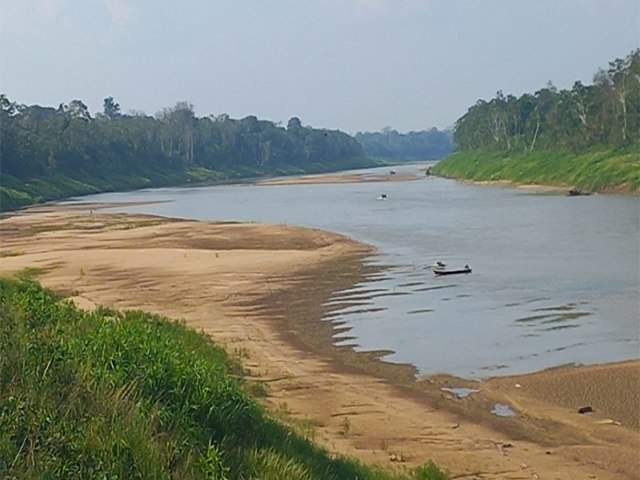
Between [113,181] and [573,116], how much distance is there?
46.5 m

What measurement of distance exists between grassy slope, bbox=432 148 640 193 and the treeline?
183 centimetres

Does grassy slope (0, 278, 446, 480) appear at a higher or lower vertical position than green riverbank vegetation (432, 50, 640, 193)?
lower

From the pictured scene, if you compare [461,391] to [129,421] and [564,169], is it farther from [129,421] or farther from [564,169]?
[564,169]

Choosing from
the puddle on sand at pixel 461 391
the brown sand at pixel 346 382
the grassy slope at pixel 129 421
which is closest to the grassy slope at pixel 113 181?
the brown sand at pixel 346 382

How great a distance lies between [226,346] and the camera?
17.6 metres

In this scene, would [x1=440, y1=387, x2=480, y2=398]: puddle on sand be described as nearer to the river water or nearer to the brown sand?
the brown sand

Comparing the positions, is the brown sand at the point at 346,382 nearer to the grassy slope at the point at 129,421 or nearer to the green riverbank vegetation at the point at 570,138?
the grassy slope at the point at 129,421

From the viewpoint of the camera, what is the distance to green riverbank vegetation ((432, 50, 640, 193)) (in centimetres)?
6650

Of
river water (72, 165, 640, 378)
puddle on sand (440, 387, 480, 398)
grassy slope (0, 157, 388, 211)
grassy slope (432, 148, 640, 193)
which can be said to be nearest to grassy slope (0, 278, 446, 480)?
puddle on sand (440, 387, 480, 398)

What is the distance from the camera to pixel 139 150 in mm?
116125

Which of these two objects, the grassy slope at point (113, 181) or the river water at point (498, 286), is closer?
the river water at point (498, 286)

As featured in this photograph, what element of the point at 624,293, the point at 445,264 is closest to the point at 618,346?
the point at 624,293

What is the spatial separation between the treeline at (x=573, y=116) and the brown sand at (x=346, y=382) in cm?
4660

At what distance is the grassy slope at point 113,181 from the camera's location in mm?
74500
